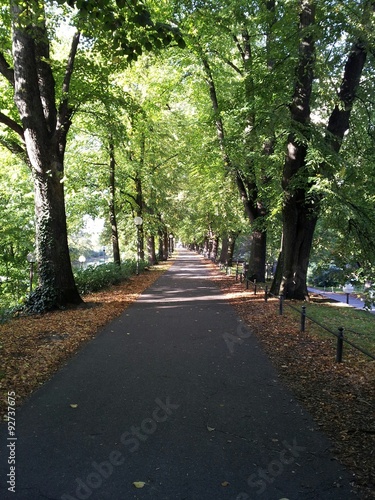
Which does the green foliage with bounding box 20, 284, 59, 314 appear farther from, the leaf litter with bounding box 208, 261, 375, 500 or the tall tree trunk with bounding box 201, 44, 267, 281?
the tall tree trunk with bounding box 201, 44, 267, 281

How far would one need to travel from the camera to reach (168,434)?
14.4 ft

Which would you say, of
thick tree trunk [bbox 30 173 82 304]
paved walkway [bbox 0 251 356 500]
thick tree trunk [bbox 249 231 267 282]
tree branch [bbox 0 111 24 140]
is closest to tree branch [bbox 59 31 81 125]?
tree branch [bbox 0 111 24 140]

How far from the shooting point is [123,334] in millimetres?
9164

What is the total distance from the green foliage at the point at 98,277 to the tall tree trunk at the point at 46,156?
3.87 m

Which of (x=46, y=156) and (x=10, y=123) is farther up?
(x=10, y=123)

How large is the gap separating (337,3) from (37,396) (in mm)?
12490

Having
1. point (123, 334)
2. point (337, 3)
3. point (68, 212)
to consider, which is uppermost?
point (337, 3)

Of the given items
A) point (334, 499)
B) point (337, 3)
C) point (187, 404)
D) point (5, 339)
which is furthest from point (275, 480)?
point (337, 3)

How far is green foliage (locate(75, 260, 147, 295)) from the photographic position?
625 inches

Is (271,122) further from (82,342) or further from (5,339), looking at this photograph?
(5,339)

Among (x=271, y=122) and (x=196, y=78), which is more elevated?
(x=196, y=78)

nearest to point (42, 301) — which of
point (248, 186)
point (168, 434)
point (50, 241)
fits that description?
point (50, 241)

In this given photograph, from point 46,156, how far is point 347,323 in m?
10.2

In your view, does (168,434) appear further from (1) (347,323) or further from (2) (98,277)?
(2) (98,277)
